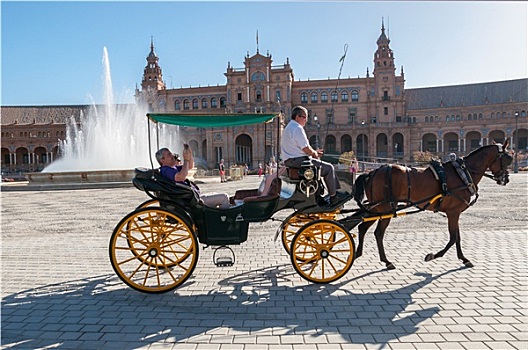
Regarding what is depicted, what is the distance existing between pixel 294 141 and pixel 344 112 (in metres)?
69.1

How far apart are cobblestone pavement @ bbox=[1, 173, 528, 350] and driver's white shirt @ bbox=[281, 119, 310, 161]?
1.75 metres

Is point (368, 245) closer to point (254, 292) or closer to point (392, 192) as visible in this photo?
point (392, 192)

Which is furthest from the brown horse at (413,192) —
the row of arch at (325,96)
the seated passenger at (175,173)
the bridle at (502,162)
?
the row of arch at (325,96)

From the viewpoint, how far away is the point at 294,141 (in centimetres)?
498

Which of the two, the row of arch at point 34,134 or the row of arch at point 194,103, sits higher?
the row of arch at point 194,103

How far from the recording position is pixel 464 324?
3.74 m

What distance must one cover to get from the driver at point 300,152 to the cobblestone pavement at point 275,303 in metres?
1.29

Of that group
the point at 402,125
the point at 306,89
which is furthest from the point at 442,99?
the point at 306,89

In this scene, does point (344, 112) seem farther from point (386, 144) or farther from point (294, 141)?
point (294, 141)

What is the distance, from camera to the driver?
4.94m

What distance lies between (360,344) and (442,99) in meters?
82.6

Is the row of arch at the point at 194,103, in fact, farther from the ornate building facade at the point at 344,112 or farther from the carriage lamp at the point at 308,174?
the carriage lamp at the point at 308,174

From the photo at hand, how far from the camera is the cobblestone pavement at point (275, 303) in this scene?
352 cm

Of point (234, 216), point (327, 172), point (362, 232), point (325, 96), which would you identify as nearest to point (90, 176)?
point (234, 216)
